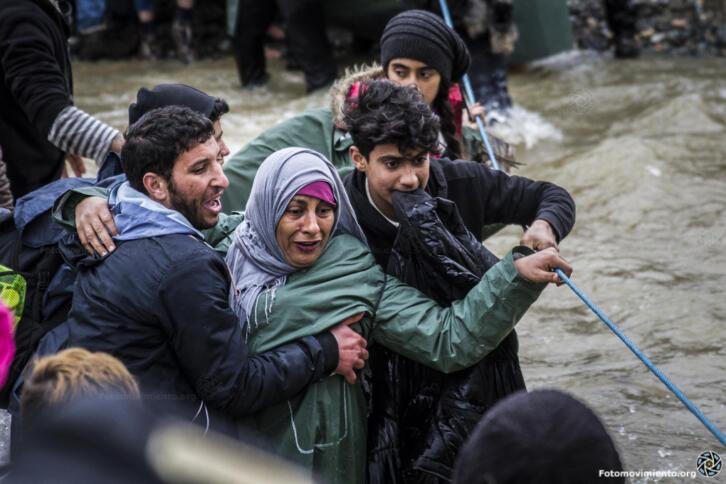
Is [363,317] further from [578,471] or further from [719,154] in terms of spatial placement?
[719,154]

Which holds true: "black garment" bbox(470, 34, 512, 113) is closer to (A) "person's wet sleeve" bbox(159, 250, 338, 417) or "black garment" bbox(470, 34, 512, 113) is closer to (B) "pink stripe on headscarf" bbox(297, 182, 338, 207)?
(B) "pink stripe on headscarf" bbox(297, 182, 338, 207)

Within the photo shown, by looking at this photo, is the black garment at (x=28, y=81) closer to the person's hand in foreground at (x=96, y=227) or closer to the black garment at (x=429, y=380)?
the person's hand in foreground at (x=96, y=227)

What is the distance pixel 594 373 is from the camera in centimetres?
414

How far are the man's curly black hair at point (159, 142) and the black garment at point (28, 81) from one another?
97 cm

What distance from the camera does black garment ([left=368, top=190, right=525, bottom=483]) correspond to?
2.46m

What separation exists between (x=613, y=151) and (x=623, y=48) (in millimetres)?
2999

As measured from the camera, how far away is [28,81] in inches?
127

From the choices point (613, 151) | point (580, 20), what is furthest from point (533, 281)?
point (580, 20)

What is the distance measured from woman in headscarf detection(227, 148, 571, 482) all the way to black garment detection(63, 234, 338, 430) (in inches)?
6.1

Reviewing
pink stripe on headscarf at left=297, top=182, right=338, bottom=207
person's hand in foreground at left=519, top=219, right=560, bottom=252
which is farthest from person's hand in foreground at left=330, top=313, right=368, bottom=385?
person's hand in foreground at left=519, top=219, right=560, bottom=252

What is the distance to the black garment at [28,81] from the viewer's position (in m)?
3.22

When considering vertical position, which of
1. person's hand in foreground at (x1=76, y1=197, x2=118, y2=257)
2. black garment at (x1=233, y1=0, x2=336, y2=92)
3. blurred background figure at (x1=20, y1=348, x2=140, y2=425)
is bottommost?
black garment at (x1=233, y1=0, x2=336, y2=92)

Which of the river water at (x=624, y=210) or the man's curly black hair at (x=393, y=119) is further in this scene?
the river water at (x=624, y=210)

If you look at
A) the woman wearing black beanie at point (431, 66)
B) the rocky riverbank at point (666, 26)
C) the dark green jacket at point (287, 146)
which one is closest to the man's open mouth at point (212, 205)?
the dark green jacket at point (287, 146)
